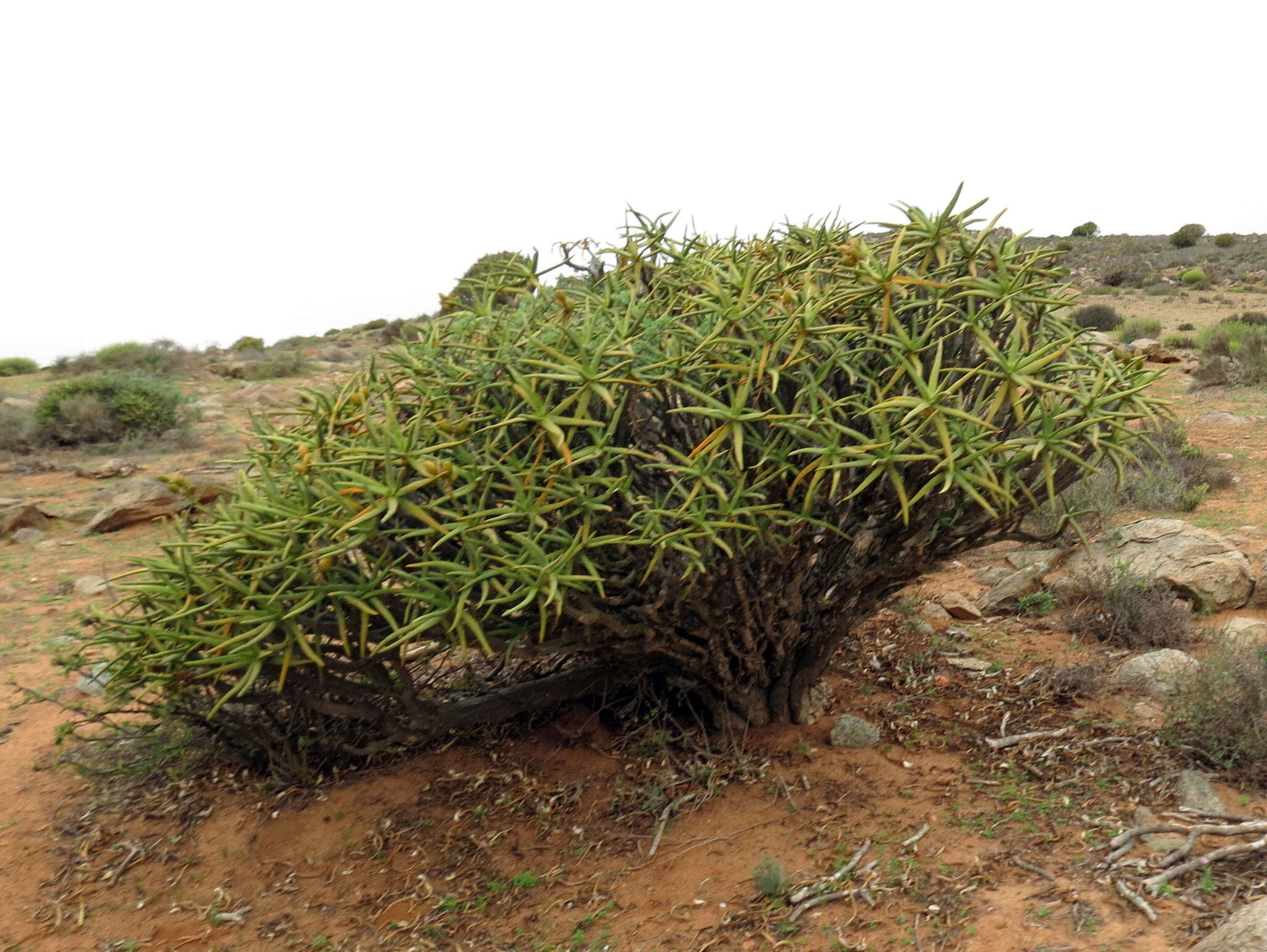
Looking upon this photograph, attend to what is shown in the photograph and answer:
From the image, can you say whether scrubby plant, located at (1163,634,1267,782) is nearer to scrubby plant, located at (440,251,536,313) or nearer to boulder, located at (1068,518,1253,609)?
boulder, located at (1068,518,1253,609)

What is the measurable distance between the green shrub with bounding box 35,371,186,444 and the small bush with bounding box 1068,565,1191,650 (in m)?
11.4

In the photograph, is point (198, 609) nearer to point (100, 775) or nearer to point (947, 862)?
point (100, 775)

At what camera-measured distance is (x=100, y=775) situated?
407 centimetres

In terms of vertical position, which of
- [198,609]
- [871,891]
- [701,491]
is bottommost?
[871,891]

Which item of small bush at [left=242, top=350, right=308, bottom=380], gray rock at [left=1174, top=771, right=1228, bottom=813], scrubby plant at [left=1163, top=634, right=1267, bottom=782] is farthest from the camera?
small bush at [left=242, top=350, right=308, bottom=380]

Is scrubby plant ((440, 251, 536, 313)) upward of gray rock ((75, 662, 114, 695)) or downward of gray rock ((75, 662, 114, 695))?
upward

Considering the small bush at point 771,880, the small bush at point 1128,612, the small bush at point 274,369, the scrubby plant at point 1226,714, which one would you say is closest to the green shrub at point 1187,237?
the small bush at point 274,369

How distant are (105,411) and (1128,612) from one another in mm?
12386

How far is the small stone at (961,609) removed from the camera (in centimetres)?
555

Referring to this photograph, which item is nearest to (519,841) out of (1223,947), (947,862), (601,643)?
(601,643)

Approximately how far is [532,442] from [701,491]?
22.4 inches

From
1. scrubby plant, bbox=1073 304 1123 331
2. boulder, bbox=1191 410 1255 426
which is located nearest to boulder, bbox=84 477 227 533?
boulder, bbox=1191 410 1255 426

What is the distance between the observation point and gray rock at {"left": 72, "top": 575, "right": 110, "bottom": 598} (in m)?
6.99

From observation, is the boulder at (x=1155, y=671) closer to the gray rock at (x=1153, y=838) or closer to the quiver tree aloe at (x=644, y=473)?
the gray rock at (x=1153, y=838)
